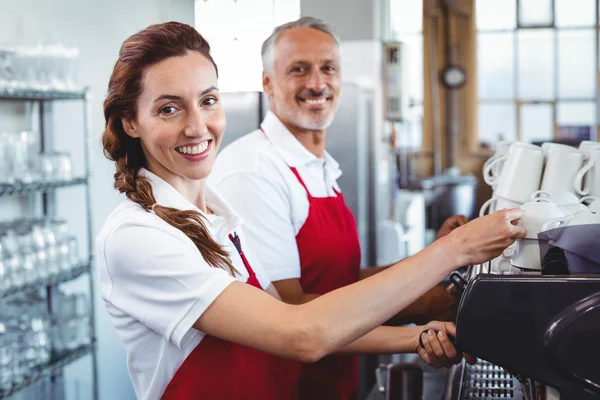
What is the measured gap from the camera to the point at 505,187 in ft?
5.19

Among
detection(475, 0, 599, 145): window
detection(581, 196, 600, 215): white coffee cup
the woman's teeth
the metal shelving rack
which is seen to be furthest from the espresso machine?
detection(475, 0, 599, 145): window

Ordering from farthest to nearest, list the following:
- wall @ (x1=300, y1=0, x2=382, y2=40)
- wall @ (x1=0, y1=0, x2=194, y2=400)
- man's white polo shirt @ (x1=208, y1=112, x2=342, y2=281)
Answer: wall @ (x1=300, y1=0, x2=382, y2=40), wall @ (x1=0, y1=0, x2=194, y2=400), man's white polo shirt @ (x1=208, y1=112, x2=342, y2=281)

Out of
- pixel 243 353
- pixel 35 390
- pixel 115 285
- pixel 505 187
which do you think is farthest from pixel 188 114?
pixel 35 390

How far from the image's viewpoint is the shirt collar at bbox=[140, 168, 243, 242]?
56.2 inches

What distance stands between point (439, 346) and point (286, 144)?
940 mm

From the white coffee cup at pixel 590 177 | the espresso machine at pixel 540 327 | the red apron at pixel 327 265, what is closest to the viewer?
the espresso machine at pixel 540 327

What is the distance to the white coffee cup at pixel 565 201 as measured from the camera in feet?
4.25

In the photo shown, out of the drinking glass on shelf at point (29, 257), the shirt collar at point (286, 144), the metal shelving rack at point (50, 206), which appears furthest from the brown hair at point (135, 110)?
the drinking glass on shelf at point (29, 257)

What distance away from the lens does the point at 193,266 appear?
4.18 feet

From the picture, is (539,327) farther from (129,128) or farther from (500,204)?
(129,128)

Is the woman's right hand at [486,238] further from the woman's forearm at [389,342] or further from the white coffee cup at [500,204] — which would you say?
the woman's forearm at [389,342]

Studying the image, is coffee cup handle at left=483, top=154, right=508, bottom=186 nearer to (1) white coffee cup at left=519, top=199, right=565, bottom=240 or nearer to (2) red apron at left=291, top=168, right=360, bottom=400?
(1) white coffee cup at left=519, top=199, right=565, bottom=240

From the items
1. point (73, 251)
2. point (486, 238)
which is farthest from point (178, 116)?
point (73, 251)

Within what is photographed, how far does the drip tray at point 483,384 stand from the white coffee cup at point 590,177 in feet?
1.54
